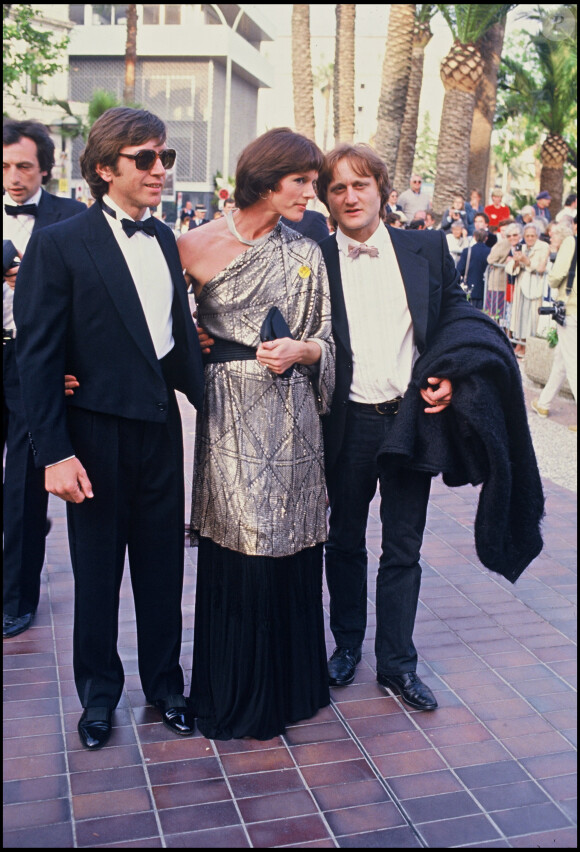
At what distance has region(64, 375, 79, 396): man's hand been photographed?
3.33 m

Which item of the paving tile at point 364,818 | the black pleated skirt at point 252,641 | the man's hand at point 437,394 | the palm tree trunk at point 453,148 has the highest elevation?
the palm tree trunk at point 453,148

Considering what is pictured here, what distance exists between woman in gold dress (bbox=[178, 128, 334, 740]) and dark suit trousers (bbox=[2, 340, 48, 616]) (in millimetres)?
1123

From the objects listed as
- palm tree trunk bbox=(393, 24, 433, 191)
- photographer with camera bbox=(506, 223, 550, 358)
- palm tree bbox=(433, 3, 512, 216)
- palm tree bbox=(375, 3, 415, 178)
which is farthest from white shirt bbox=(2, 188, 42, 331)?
palm tree trunk bbox=(393, 24, 433, 191)

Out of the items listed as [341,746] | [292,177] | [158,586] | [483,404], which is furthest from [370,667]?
[292,177]

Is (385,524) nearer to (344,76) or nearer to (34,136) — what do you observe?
(34,136)

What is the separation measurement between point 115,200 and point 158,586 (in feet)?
4.71

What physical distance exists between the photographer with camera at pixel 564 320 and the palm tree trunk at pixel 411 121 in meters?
12.9

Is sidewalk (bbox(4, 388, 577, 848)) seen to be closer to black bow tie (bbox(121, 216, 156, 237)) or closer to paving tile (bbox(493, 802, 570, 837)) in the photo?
paving tile (bbox(493, 802, 570, 837))

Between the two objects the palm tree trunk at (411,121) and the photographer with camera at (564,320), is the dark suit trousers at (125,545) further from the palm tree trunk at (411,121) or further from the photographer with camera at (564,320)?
the palm tree trunk at (411,121)

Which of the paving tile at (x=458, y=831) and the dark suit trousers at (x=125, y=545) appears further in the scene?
the dark suit trousers at (x=125, y=545)

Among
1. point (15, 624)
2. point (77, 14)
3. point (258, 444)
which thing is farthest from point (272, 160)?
point (77, 14)

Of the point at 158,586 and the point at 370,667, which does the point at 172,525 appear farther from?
the point at 370,667

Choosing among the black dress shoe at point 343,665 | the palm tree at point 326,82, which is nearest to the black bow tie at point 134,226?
the black dress shoe at point 343,665

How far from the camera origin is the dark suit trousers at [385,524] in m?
3.91
